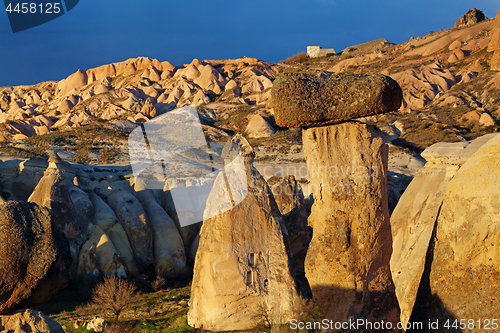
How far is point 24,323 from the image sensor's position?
3.60 m

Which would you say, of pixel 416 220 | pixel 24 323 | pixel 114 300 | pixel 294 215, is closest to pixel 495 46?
pixel 294 215

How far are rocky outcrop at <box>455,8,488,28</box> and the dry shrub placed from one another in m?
21.6

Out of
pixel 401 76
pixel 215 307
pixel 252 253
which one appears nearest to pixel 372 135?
pixel 252 253

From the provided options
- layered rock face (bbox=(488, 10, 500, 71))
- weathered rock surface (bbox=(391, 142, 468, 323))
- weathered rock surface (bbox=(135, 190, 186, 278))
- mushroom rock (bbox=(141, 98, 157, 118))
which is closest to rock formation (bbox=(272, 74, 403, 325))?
weathered rock surface (bbox=(391, 142, 468, 323))

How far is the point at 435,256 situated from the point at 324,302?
1520 millimetres

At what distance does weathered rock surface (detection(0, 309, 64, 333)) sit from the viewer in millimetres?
3566

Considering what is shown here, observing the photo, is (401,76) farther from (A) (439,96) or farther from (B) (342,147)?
(B) (342,147)

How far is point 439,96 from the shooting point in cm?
3853

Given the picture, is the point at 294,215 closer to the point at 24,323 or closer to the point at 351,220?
the point at 351,220

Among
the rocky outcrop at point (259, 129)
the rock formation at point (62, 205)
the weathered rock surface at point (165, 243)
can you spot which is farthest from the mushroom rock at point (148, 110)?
the rock formation at point (62, 205)

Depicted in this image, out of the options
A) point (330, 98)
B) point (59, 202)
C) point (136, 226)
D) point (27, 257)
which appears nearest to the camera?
point (27, 257)

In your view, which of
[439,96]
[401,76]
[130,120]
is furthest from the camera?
[130,120]

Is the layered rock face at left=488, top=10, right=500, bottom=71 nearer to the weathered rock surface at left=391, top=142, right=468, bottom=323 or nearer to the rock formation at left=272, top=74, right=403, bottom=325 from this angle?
the weathered rock surface at left=391, top=142, right=468, bottom=323

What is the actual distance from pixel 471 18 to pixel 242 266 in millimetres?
58409
